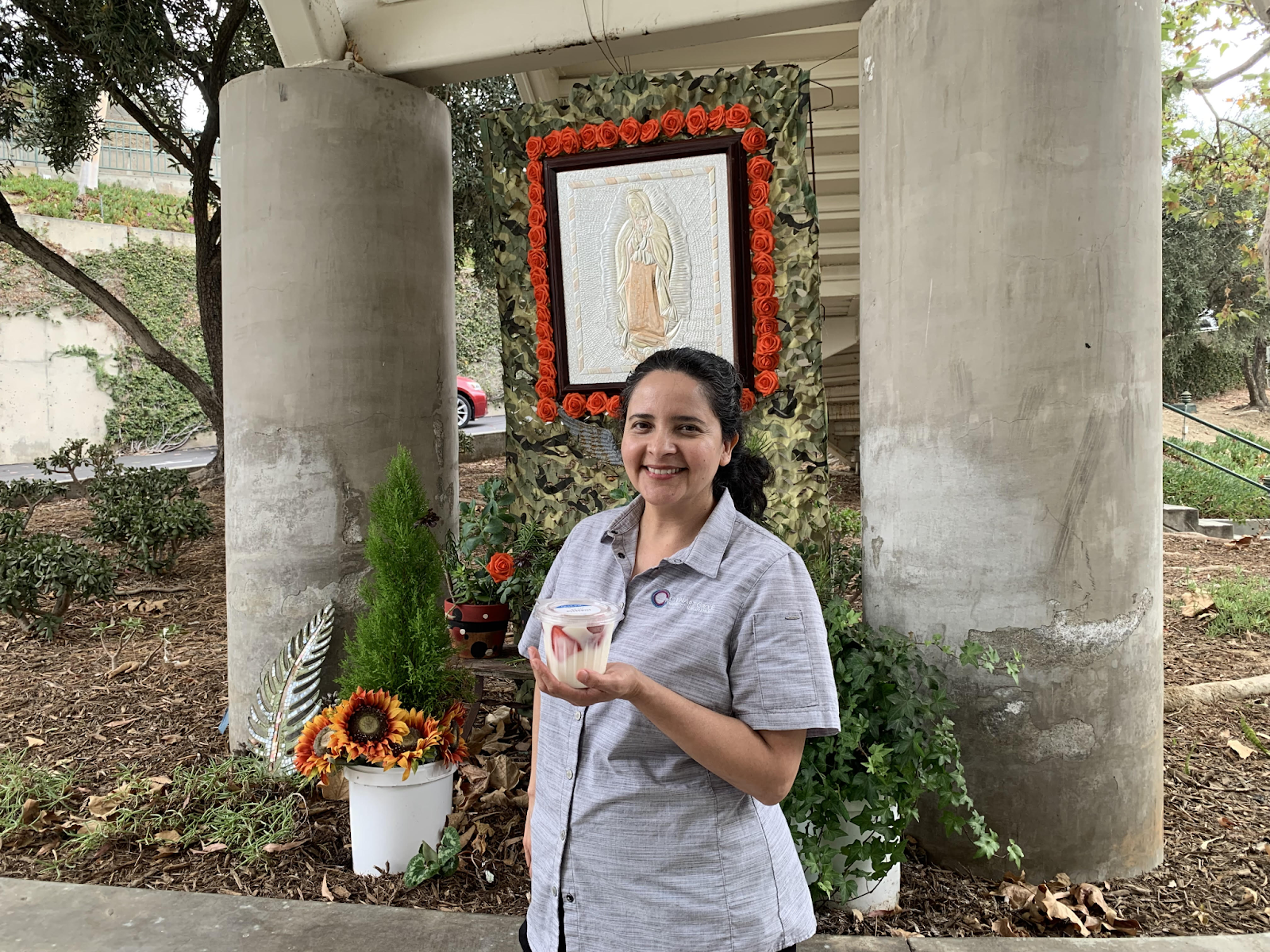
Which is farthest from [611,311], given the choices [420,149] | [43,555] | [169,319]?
[169,319]

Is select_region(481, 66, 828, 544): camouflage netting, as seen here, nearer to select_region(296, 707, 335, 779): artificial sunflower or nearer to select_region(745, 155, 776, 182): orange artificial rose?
select_region(745, 155, 776, 182): orange artificial rose

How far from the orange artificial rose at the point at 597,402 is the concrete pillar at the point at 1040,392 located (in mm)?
1586

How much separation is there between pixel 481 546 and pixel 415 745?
4.64ft

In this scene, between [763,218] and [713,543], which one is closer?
[713,543]

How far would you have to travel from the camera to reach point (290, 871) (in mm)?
3475

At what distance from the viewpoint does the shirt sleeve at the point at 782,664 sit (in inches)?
61.1

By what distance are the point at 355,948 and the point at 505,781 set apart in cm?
113

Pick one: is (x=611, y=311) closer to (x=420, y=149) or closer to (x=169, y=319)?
(x=420, y=149)

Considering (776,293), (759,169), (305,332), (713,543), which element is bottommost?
(713,543)

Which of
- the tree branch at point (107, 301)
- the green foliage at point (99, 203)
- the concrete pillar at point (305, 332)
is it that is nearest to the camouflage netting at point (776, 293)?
the concrete pillar at point (305, 332)

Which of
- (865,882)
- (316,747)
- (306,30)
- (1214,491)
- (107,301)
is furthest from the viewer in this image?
(1214,491)

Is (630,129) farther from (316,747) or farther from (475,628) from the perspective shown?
(316,747)

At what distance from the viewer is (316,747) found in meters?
3.50

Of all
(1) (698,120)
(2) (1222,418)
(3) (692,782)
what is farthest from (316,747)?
(2) (1222,418)
